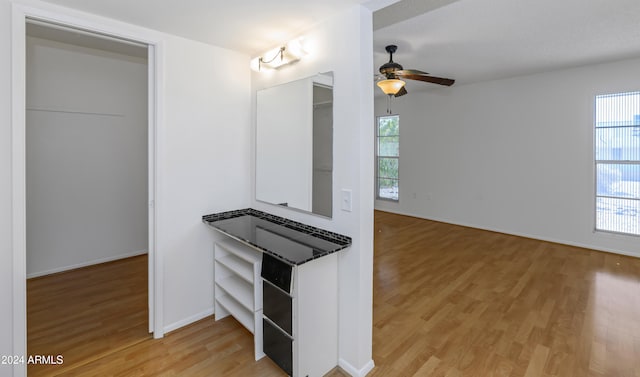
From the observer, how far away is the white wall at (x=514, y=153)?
14.6 ft

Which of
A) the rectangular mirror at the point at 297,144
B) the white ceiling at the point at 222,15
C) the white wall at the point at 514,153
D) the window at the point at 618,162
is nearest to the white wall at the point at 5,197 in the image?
the white ceiling at the point at 222,15

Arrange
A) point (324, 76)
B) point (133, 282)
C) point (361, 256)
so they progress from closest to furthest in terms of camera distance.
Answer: point (361, 256)
point (324, 76)
point (133, 282)

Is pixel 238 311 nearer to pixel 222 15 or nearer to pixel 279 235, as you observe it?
pixel 279 235

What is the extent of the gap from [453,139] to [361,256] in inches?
193

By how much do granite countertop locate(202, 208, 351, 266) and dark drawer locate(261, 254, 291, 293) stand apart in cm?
6

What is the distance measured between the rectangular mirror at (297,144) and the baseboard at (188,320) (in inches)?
43.0

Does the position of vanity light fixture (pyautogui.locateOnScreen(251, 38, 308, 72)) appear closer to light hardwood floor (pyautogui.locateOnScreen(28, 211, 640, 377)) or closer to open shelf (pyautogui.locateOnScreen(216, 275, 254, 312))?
open shelf (pyautogui.locateOnScreen(216, 275, 254, 312))

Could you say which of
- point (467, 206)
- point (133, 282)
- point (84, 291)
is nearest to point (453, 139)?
point (467, 206)

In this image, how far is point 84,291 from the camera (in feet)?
10.1

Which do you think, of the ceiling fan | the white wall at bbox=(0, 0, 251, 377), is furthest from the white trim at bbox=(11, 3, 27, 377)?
the ceiling fan

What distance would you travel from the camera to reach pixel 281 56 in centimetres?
238

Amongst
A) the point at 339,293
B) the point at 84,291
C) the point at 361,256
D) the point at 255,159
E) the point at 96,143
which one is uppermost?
the point at 96,143

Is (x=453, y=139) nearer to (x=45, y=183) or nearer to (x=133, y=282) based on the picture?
(x=133, y=282)

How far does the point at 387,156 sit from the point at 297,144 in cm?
526
